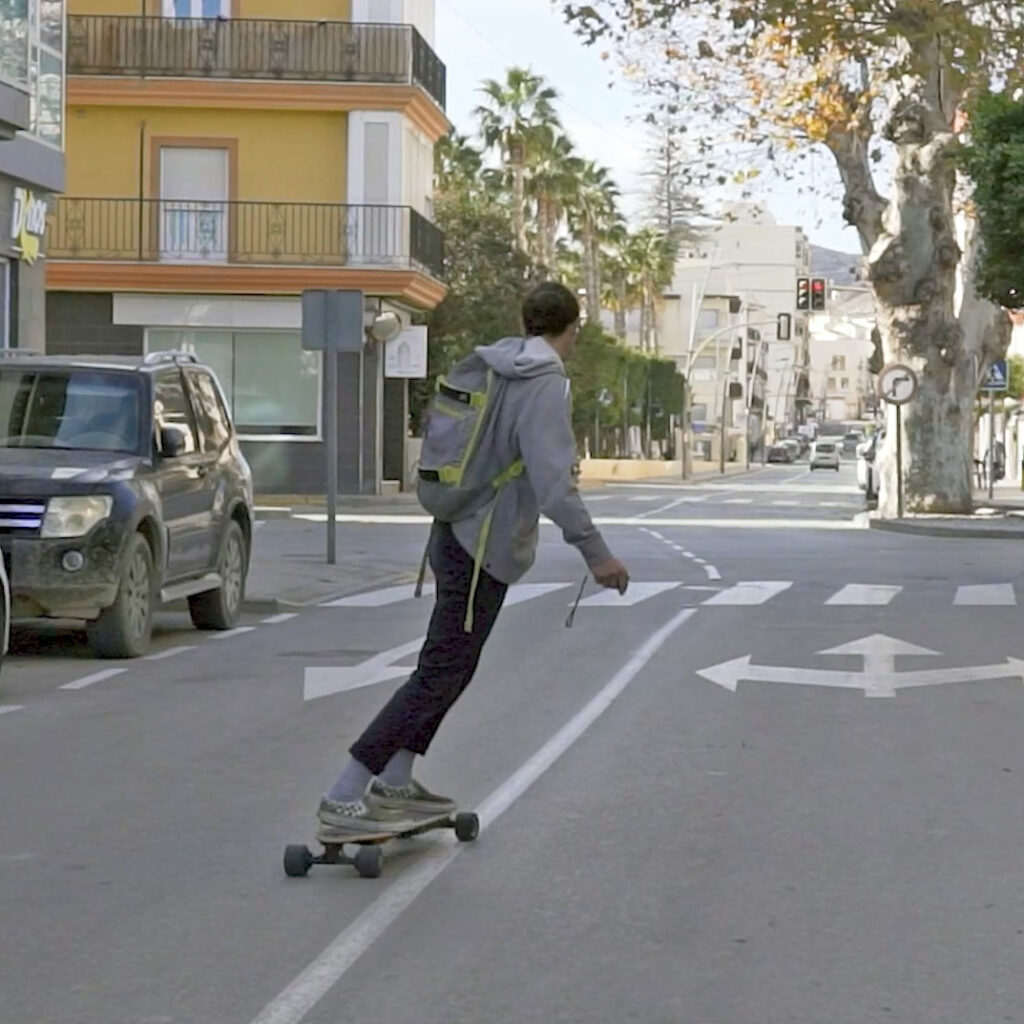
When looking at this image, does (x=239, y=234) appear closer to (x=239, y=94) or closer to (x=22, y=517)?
(x=239, y=94)

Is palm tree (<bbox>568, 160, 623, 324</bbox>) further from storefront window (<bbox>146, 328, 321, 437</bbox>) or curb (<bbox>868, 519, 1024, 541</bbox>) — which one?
curb (<bbox>868, 519, 1024, 541</bbox>)

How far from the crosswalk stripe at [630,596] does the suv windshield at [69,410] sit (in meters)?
4.52

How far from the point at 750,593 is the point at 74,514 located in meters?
7.76

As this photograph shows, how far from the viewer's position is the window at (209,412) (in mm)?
16875

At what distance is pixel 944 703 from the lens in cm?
1249

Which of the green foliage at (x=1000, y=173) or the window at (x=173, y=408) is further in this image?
the green foliage at (x=1000, y=173)

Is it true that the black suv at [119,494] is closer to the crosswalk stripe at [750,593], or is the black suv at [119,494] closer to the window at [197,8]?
the crosswalk stripe at [750,593]

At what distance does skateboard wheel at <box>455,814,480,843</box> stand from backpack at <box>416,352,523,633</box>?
762 millimetres

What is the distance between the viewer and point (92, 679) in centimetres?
1370

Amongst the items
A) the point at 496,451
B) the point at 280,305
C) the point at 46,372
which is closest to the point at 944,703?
the point at 496,451

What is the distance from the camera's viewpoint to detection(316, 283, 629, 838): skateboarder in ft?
24.5

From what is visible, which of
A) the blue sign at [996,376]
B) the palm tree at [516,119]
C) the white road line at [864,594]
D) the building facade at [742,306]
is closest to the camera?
the white road line at [864,594]

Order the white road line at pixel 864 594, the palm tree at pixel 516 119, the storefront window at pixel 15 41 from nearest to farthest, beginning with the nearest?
the white road line at pixel 864 594 → the storefront window at pixel 15 41 → the palm tree at pixel 516 119

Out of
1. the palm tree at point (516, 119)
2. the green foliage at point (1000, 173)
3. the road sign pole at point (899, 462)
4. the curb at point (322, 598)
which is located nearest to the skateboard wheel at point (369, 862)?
the curb at point (322, 598)
